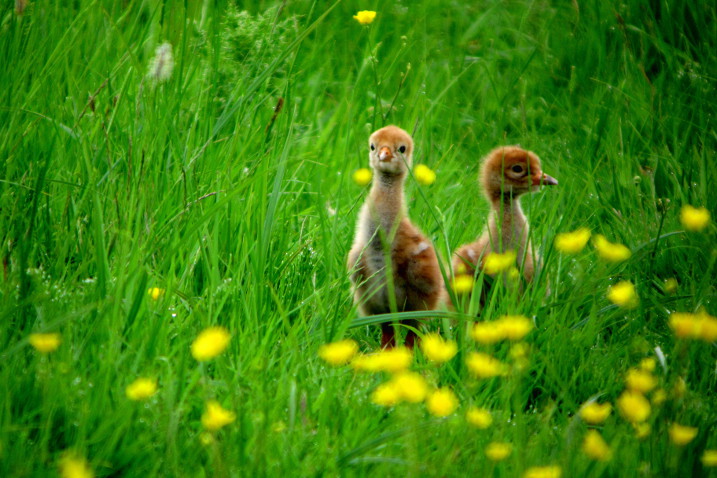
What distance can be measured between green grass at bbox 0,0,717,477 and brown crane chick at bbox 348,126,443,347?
15 centimetres

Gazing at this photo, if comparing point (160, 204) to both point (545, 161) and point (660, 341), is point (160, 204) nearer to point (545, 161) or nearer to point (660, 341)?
point (660, 341)

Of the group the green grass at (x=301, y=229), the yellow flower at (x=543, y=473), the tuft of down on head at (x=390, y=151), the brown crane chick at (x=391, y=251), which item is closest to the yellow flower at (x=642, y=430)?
the green grass at (x=301, y=229)

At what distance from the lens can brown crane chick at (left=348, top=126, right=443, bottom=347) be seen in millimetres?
3738

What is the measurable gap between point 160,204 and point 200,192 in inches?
13.7

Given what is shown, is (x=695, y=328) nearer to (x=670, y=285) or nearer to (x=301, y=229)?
(x=670, y=285)

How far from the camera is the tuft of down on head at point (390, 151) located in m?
3.81

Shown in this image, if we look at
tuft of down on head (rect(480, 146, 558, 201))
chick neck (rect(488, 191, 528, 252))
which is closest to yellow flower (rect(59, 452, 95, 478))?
chick neck (rect(488, 191, 528, 252))

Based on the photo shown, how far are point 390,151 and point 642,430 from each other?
1.89m

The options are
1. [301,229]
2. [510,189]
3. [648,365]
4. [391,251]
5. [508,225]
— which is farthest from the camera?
[508,225]

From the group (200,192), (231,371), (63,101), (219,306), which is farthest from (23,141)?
(231,371)

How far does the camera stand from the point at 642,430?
238 cm

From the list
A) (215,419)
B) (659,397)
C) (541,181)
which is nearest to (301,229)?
(541,181)

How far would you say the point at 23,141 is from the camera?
361 centimetres

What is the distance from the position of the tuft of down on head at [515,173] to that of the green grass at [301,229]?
253 millimetres
